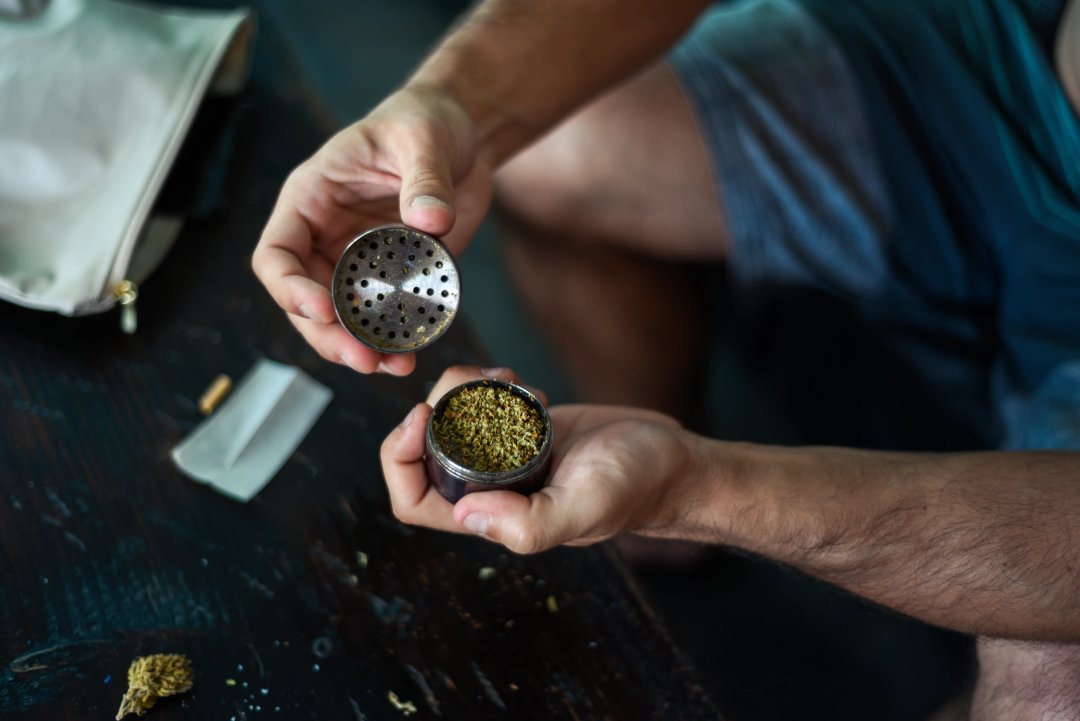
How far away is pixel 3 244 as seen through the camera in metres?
0.95

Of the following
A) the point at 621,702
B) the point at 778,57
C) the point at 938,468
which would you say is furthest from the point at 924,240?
Answer: the point at 621,702

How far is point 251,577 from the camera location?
86 centimetres

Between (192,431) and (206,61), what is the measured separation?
1.66 ft

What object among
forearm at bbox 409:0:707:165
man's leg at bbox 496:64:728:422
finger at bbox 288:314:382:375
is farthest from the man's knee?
Result: finger at bbox 288:314:382:375

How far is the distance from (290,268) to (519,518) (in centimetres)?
36

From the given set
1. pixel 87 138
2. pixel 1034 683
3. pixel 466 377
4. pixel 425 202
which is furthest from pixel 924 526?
pixel 87 138

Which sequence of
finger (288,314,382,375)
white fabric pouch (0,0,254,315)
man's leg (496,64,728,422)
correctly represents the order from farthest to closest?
man's leg (496,64,728,422) < white fabric pouch (0,0,254,315) < finger (288,314,382,375)

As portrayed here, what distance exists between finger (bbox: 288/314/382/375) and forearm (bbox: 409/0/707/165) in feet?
1.24

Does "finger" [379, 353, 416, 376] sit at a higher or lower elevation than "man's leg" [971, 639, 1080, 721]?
higher

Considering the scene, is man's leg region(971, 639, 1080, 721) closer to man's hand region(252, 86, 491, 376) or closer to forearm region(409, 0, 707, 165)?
man's hand region(252, 86, 491, 376)

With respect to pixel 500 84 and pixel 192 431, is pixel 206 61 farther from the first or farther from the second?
pixel 192 431

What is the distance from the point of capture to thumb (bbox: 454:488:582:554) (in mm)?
739

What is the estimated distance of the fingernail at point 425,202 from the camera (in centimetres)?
80

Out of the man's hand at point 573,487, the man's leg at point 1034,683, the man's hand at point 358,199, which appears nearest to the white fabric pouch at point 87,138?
the man's hand at point 358,199
